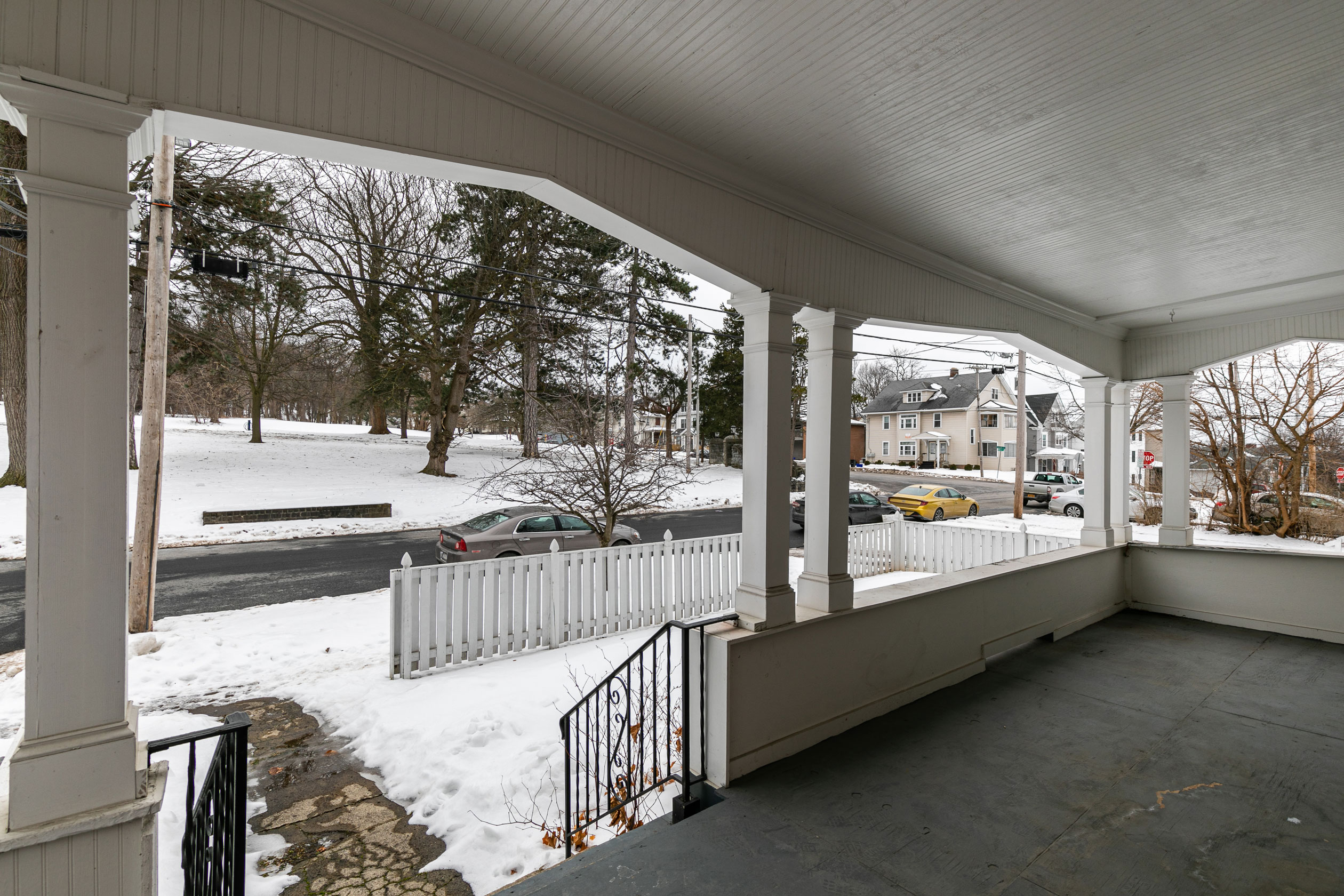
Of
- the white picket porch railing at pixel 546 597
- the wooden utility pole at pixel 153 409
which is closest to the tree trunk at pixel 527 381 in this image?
the white picket porch railing at pixel 546 597

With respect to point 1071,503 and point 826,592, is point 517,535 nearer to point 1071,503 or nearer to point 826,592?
point 826,592

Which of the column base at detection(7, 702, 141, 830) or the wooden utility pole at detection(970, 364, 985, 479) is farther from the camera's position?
the wooden utility pole at detection(970, 364, 985, 479)

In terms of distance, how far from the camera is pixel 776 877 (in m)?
2.35

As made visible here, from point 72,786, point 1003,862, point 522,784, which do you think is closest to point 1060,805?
point 1003,862

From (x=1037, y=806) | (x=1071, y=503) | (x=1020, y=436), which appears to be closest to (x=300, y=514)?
(x=1037, y=806)

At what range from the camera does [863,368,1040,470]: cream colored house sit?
118ft

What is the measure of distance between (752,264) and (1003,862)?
277 centimetres

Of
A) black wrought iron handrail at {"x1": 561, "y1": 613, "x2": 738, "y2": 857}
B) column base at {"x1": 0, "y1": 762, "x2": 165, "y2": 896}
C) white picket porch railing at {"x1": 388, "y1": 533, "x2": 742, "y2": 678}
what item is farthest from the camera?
white picket porch railing at {"x1": 388, "y1": 533, "x2": 742, "y2": 678}

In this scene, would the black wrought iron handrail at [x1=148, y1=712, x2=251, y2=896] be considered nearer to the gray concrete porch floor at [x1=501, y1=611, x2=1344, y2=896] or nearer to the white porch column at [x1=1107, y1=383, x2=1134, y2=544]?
the gray concrete porch floor at [x1=501, y1=611, x2=1344, y2=896]

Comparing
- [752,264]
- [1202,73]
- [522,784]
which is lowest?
[522,784]

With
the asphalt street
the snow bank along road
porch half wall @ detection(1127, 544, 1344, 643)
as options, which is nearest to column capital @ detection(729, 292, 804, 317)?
the asphalt street

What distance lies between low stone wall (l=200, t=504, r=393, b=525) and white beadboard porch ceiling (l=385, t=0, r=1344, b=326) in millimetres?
13420

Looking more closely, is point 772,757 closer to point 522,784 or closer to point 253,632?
point 522,784

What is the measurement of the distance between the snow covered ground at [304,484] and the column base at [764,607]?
447cm
